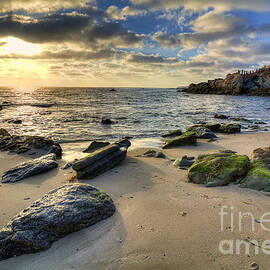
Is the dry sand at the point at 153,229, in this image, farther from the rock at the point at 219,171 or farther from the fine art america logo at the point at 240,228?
the rock at the point at 219,171

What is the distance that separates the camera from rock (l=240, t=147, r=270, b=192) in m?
5.17

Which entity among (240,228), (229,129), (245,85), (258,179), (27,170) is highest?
(245,85)

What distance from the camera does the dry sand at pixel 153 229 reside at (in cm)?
316

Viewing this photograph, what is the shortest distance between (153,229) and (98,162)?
11.8ft

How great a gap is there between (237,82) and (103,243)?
102m

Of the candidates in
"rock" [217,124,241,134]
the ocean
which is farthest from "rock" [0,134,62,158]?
"rock" [217,124,241,134]

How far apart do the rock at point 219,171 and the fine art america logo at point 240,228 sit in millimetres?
1244

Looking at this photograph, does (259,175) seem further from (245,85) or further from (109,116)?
(245,85)

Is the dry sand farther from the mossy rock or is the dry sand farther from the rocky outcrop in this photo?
the mossy rock

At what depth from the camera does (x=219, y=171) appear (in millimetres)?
5809

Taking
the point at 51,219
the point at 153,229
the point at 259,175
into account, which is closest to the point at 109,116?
the point at 259,175

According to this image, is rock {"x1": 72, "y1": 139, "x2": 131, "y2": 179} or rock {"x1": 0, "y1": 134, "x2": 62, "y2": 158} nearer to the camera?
rock {"x1": 72, "y1": 139, "x2": 131, "y2": 179}

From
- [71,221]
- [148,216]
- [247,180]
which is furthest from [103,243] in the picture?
[247,180]

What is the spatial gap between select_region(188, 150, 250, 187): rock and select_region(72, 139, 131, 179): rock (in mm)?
2811
